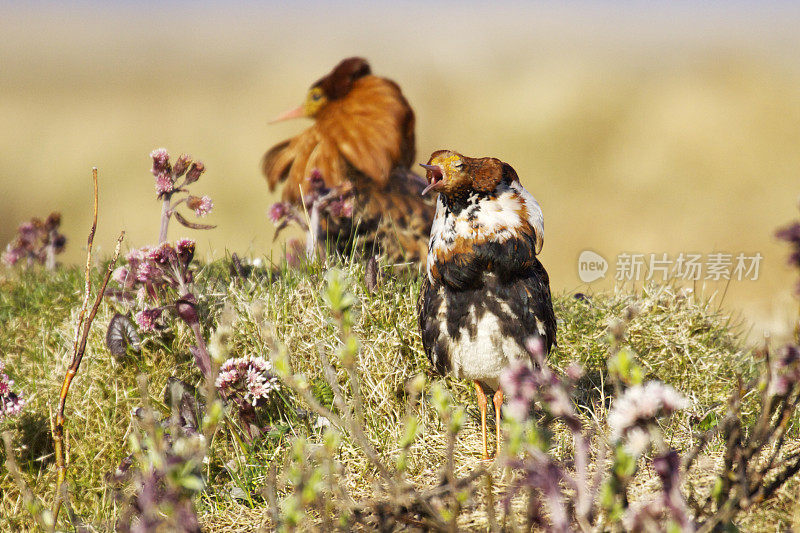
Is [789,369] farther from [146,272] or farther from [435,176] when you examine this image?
[146,272]

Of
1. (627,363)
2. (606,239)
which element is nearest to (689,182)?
(606,239)

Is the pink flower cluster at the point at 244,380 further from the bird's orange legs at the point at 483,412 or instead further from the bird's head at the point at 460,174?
the bird's head at the point at 460,174

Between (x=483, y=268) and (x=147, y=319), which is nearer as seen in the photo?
(x=483, y=268)

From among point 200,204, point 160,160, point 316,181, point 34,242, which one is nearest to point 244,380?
point 200,204

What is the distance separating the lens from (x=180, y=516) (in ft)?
5.19

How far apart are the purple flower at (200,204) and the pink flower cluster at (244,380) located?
0.80 meters

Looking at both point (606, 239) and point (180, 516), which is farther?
point (606, 239)

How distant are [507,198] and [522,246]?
189 mm

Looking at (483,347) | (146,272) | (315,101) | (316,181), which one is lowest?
(483,347)

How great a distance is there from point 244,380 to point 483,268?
1213 millimetres

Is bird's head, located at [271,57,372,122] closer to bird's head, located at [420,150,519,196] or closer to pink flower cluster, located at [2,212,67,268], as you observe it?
pink flower cluster, located at [2,212,67,268]

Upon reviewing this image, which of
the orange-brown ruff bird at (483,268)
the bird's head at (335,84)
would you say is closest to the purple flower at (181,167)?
the orange-brown ruff bird at (483,268)

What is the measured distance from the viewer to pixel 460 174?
2436 mm

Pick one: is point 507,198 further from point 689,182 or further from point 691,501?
point 689,182
